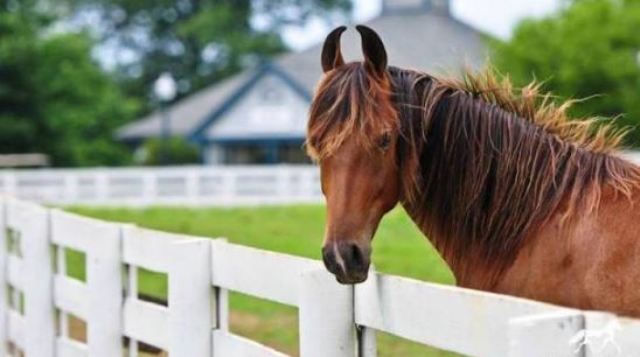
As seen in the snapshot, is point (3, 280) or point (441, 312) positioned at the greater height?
point (441, 312)

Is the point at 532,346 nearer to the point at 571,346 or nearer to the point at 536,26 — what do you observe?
the point at 571,346

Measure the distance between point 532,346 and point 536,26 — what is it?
28.0 metres

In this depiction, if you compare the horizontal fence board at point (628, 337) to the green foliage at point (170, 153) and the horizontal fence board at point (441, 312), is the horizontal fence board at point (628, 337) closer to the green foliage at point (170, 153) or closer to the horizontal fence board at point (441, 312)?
the horizontal fence board at point (441, 312)

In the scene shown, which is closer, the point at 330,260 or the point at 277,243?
the point at 330,260

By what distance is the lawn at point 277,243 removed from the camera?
8.82 meters

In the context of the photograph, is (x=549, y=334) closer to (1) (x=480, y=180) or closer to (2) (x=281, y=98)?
(1) (x=480, y=180)

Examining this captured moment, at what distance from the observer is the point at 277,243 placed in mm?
15547

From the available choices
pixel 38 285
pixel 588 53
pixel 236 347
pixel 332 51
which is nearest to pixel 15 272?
pixel 38 285

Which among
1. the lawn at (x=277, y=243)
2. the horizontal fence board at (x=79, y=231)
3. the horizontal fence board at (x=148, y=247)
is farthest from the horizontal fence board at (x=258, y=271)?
the lawn at (x=277, y=243)

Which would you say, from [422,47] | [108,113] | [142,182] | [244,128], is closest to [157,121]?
[108,113]

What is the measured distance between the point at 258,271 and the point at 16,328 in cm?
315

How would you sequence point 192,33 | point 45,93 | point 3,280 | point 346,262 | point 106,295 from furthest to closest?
point 192,33 < point 45,93 < point 3,280 < point 106,295 < point 346,262

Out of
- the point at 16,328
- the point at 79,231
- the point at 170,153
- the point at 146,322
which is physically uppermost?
the point at 79,231

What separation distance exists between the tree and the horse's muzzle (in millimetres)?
55790
